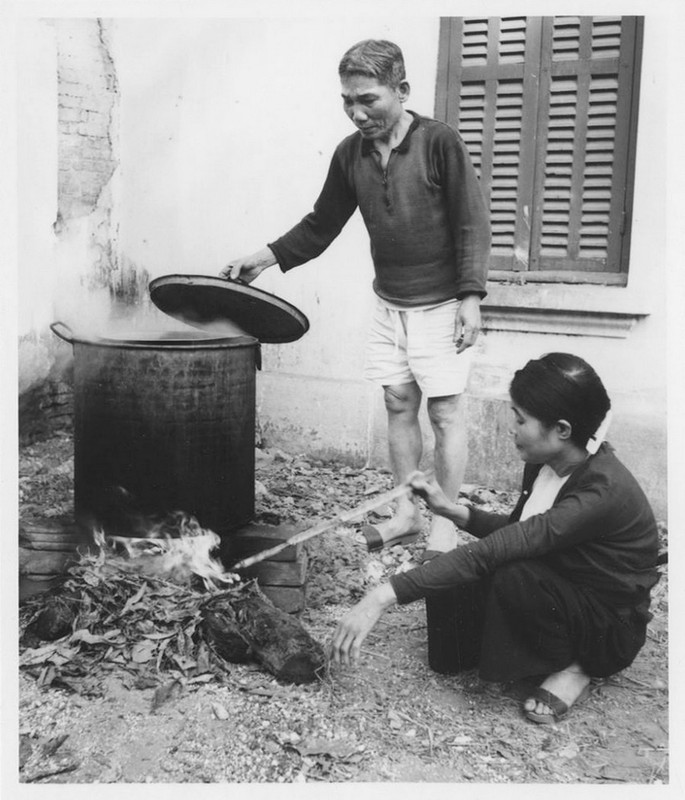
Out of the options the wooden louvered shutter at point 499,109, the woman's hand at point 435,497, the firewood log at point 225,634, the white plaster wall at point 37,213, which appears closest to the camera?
the woman's hand at point 435,497

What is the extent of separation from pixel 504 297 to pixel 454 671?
2277mm

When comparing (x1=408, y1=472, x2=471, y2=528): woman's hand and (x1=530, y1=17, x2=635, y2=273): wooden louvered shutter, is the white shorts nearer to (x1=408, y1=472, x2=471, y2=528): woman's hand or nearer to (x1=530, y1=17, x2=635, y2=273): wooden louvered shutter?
(x1=408, y1=472, x2=471, y2=528): woman's hand

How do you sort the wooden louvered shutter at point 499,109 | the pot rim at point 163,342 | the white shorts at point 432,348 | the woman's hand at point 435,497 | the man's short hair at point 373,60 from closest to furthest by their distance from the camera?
the woman's hand at point 435,497 → the pot rim at point 163,342 → the man's short hair at point 373,60 → the white shorts at point 432,348 → the wooden louvered shutter at point 499,109

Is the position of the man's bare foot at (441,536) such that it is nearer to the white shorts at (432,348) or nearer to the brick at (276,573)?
the white shorts at (432,348)

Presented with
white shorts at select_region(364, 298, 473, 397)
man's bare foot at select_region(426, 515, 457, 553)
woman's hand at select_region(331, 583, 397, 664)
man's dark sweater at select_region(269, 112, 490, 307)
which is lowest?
man's bare foot at select_region(426, 515, 457, 553)

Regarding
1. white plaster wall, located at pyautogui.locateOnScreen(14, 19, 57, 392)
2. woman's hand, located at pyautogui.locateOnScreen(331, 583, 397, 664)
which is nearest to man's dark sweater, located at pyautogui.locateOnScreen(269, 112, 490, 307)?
woman's hand, located at pyautogui.locateOnScreen(331, 583, 397, 664)

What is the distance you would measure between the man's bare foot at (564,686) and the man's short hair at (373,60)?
2309mm

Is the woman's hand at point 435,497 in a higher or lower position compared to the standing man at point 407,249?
lower

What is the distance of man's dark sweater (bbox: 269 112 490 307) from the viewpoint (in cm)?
344

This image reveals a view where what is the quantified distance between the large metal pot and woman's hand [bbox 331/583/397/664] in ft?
3.38

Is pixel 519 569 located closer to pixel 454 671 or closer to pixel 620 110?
pixel 454 671

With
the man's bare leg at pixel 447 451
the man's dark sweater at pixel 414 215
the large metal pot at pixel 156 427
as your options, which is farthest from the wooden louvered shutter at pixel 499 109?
the large metal pot at pixel 156 427

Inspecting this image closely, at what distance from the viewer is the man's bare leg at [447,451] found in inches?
145

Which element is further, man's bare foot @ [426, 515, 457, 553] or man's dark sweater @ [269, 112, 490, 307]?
man's bare foot @ [426, 515, 457, 553]
